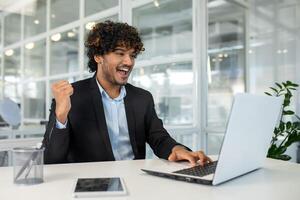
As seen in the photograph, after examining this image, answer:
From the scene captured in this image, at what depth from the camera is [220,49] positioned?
418 cm

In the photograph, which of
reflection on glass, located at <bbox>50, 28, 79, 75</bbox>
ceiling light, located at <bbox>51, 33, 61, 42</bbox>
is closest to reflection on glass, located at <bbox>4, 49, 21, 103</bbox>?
reflection on glass, located at <bbox>50, 28, 79, 75</bbox>

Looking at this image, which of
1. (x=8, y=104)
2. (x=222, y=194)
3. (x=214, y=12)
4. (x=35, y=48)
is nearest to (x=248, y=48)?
(x=214, y=12)

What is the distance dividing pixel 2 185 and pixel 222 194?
587 millimetres

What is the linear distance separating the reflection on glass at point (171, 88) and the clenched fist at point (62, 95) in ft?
7.90

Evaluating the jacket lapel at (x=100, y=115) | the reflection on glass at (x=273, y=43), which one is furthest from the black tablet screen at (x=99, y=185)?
the reflection on glass at (x=273, y=43)

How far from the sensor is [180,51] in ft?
12.5

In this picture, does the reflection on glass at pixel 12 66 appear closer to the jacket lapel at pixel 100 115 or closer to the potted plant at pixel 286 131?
the jacket lapel at pixel 100 115

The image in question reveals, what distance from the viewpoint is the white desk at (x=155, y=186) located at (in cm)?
85

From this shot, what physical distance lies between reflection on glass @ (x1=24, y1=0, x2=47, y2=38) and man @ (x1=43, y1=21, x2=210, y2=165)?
6.08 ft

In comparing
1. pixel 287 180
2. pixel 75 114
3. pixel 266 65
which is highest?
pixel 266 65

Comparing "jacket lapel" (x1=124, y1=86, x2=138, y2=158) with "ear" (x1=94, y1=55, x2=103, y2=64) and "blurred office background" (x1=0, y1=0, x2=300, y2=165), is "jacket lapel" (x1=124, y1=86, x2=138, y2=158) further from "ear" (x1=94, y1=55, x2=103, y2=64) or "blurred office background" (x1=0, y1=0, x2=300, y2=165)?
"blurred office background" (x1=0, y1=0, x2=300, y2=165)

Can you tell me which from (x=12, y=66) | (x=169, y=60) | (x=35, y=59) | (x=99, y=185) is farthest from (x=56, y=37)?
(x=99, y=185)

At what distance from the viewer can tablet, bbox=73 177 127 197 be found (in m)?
0.83

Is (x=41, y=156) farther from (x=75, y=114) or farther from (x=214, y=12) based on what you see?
(x=214, y=12)
